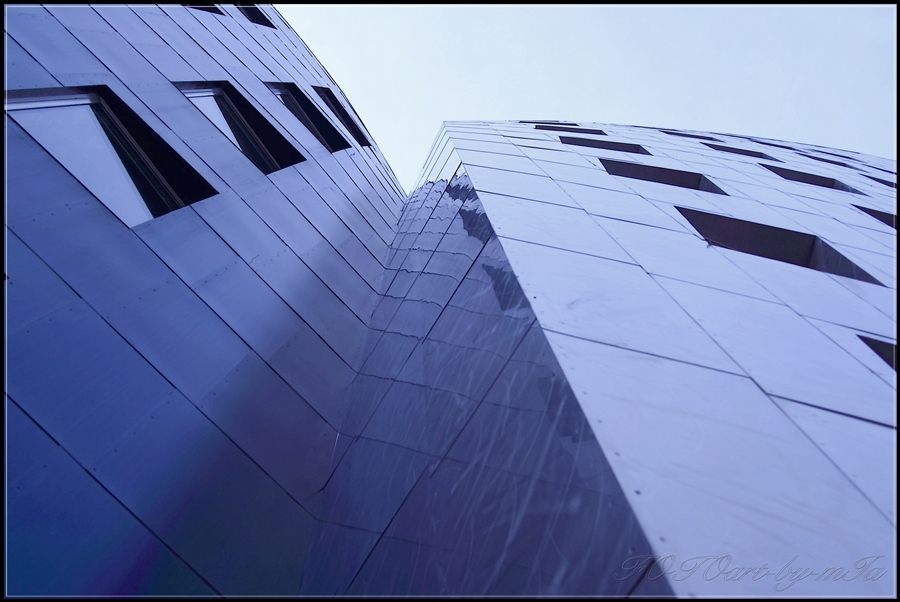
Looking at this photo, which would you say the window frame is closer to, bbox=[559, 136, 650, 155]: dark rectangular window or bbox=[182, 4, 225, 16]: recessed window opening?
bbox=[182, 4, 225, 16]: recessed window opening

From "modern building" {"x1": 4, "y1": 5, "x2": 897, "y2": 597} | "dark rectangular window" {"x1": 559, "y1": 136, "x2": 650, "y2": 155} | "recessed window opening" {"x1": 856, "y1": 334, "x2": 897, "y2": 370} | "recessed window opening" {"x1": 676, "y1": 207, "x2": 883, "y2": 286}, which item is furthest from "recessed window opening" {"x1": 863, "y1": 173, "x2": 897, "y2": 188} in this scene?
"recessed window opening" {"x1": 856, "y1": 334, "x2": 897, "y2": 370}

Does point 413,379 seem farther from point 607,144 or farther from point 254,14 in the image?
point 254,14

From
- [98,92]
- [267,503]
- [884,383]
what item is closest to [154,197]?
[98,92]

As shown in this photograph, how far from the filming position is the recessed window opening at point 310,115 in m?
16.2

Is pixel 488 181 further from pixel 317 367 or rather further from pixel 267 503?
pixel 267 503

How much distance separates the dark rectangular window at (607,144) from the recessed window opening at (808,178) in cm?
365

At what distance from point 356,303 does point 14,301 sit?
6448 mm

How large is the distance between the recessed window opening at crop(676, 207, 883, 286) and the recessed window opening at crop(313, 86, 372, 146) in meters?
14.5

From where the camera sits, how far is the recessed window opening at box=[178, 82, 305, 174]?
10660 millimetres

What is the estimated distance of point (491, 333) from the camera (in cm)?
573

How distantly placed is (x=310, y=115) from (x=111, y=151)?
A: 33.4ft

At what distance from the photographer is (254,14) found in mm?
20203

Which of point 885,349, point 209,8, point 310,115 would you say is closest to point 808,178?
point 885,349

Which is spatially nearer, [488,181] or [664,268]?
[664,268]
